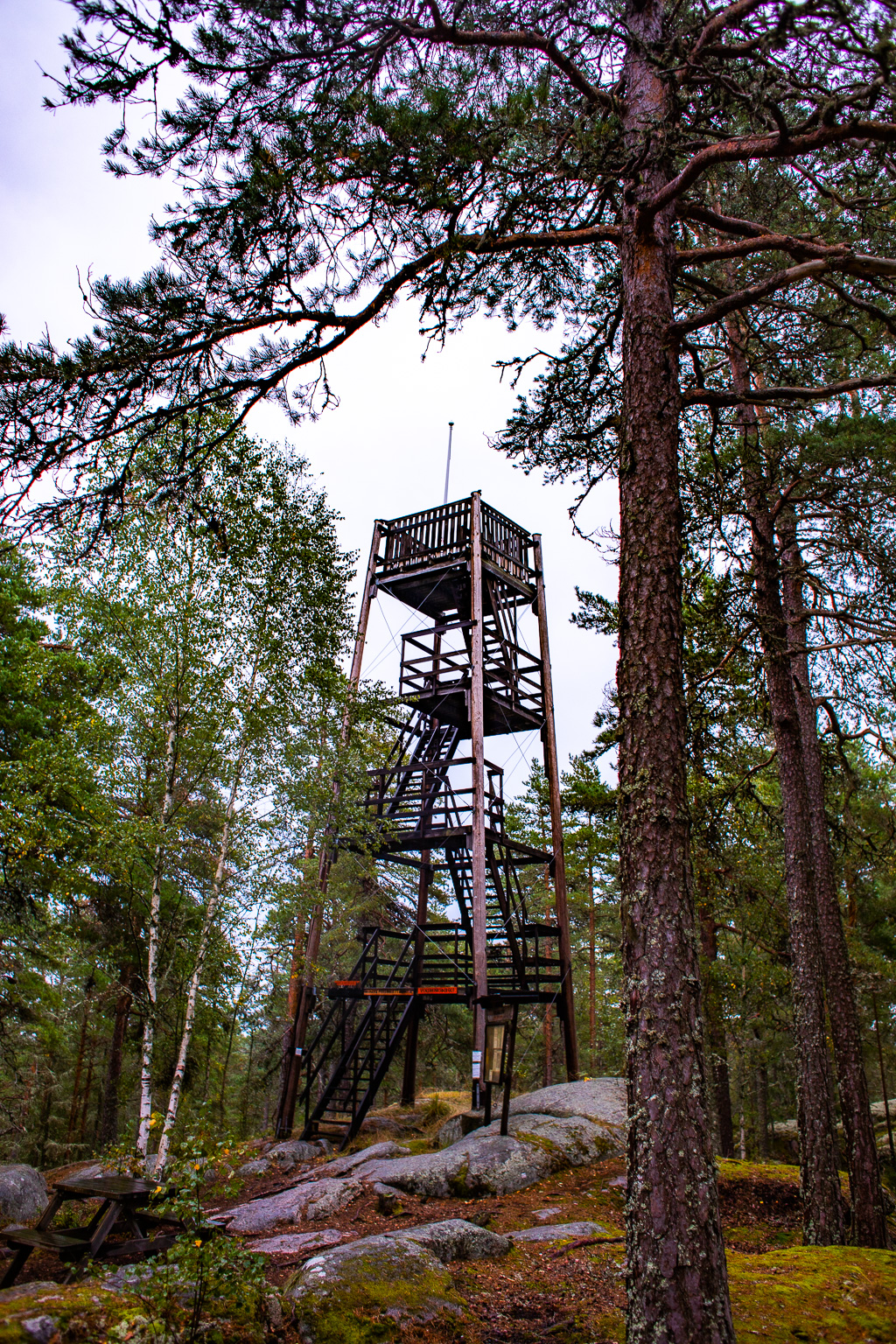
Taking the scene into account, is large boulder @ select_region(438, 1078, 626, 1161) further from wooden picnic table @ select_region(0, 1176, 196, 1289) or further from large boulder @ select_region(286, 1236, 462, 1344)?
large boulder @ select_region(286, 1236, 462, 1344)

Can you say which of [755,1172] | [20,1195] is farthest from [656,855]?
[20,1195]

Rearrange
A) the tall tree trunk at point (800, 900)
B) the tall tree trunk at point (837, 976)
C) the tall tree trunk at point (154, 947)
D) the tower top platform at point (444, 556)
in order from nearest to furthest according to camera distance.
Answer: the tall tree trunk at point (800, 900)
the tall tree trunk at point (837, 976)
the tall tree trunk at point (154, 947)
the tower top platform at point (444, 556)

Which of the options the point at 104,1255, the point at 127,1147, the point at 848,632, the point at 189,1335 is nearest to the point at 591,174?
the point at 848,632

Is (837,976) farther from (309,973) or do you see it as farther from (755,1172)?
(309,973)

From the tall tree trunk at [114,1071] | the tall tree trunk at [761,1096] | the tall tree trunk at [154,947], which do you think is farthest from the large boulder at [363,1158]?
the tall tree trunk at [761,1096]

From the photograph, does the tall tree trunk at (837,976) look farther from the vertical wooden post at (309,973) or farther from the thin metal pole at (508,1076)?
the vertical wooden post at (309,973)

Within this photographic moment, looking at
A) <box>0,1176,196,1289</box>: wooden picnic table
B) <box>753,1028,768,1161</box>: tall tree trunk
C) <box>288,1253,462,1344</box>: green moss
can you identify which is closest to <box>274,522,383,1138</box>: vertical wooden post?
<box>0,1176,196,1289</box>: wooden picnic table

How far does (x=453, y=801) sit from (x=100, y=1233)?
25.9ft

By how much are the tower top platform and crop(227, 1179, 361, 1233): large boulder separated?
Result: 9.10 m

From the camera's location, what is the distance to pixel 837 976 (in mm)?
9273

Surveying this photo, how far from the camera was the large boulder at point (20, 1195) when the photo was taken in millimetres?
9617

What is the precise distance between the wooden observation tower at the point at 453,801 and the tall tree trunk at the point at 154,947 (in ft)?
7.67

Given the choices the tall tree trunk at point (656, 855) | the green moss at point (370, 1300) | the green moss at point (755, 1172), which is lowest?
the green moss at point (755, 1172)

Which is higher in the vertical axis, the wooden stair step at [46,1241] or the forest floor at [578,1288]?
the forest floor at [578,1288]
